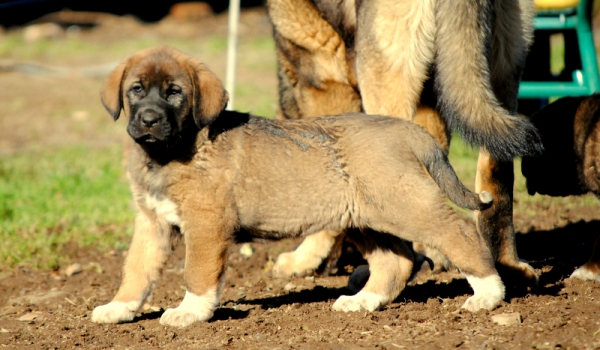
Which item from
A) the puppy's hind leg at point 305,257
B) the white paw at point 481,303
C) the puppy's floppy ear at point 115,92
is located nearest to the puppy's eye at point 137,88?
the puppy's floppy ear at point 115,92

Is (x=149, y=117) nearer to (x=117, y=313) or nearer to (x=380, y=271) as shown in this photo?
(x=117, y=313)

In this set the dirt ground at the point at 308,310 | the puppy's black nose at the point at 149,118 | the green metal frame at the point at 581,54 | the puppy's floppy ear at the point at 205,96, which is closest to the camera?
the dirt ground at the point at 308,310

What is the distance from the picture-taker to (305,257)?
5250mm

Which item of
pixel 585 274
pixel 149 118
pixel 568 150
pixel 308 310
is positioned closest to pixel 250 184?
pixel 149 118

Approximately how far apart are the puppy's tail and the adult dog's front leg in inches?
23.8

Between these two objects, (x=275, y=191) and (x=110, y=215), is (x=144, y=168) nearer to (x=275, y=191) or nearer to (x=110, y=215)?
(x=275, y=191)

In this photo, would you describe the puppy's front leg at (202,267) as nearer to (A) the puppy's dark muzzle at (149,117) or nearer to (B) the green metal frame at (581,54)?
(A) the puppy's dark muzzle at (149,117)

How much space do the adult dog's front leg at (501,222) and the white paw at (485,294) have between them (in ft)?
2.09

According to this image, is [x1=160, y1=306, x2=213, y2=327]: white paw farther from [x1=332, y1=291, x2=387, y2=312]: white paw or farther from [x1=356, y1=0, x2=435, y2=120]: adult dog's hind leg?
[x1=356, y1=0, x2=435, y2=120]: adult dog's hind leg

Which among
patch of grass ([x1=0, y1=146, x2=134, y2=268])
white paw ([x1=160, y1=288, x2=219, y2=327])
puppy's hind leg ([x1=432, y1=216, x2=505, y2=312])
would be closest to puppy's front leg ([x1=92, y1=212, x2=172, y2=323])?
white paw ([x1=160, y1=288, x2=219, y2=327])

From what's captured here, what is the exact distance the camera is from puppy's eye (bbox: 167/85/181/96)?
3902mm

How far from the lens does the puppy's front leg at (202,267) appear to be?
379 centimetres

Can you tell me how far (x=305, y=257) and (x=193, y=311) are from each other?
1530 mm

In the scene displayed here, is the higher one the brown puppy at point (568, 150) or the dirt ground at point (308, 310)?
the brown puppy at point (568, 150)
